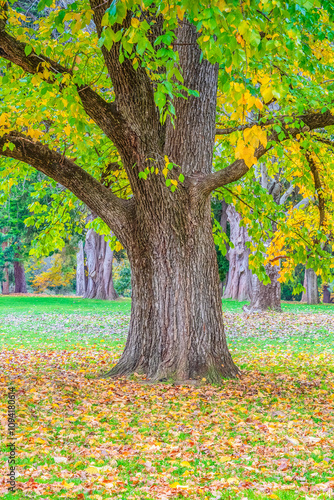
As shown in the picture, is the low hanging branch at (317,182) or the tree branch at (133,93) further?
the low hanging branch at (317,182)

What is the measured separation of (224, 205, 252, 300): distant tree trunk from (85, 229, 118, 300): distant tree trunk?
7.17m

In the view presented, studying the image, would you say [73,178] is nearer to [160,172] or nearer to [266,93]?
[160,172]

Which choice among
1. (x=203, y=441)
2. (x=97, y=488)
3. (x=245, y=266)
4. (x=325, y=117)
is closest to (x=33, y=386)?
(x=203, y=441)

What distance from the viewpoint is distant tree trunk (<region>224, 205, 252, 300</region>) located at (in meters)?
27.4

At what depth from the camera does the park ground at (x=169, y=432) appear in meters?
3.46

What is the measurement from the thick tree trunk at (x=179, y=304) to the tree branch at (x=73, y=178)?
466 millimetres

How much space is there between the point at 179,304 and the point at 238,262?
22051 millimetres

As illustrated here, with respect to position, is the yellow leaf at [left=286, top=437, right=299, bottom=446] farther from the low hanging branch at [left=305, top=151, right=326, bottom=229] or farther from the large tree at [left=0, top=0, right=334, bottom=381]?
the low hanging branch at [left=305, top=151, right=326, bottom=229]

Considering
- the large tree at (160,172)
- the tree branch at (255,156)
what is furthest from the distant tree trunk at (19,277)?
the tree branch at (255,156)

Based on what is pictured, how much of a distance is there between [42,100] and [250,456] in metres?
5.45

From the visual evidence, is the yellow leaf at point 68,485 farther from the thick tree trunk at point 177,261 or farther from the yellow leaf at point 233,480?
the thick tree trunk at point 177,261

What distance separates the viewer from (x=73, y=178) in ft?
21.8

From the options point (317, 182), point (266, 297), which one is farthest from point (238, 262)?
point (317, 182)

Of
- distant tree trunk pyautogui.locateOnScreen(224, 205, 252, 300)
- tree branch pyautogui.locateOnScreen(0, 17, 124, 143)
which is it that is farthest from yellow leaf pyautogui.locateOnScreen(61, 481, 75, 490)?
distant tree trunk pyautogui.locateOnScreen(224, 205, 252, 300)
